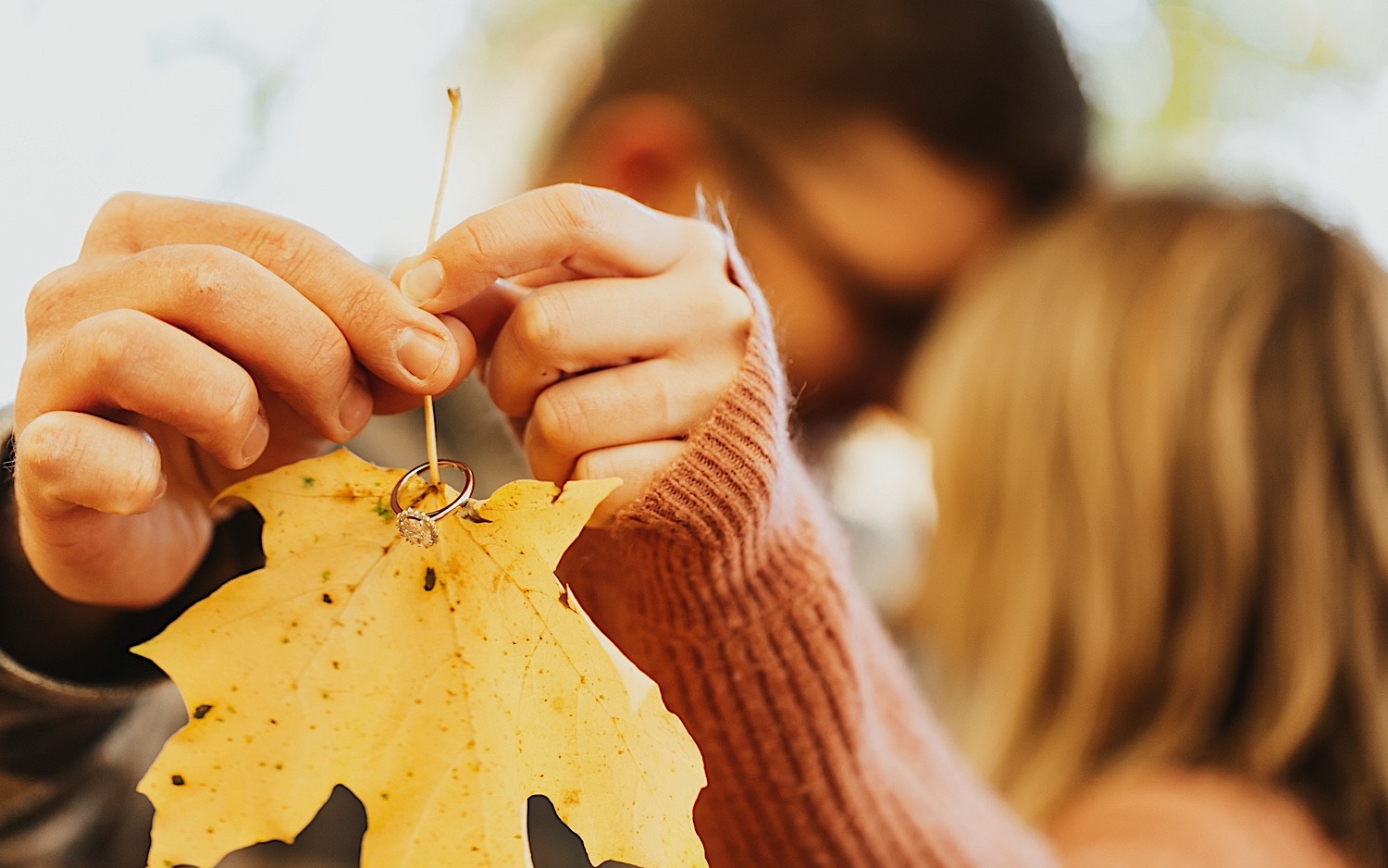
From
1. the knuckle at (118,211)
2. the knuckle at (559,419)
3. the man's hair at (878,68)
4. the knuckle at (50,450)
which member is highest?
the man's hair at (878,68)

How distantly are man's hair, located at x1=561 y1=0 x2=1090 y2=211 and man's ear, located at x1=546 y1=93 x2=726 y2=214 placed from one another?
0.04m

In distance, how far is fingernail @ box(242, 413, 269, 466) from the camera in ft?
1.11

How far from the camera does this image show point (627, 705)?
311 millimetres

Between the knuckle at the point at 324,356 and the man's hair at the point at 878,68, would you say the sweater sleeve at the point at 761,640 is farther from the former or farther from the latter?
the man's hair at the point at 878,68

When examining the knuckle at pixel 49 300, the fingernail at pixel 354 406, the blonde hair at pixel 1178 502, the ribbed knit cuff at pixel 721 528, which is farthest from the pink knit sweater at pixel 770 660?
the blonde hair at pixel 1178 502

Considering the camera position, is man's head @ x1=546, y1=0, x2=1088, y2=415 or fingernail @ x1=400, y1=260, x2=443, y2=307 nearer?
fingernail @ x1=400, y1=260, x2=443, y2=307

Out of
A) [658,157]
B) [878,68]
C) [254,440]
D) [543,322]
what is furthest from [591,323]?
[878,68]

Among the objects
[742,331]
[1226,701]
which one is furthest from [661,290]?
[1226,701]

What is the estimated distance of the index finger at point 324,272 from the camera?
13.3 inches

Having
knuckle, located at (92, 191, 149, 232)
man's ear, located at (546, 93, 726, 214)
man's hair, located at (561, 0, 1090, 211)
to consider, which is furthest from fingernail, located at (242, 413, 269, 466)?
man's hair, located at (561, 0, 1090, 211)

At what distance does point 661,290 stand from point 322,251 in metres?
0.13

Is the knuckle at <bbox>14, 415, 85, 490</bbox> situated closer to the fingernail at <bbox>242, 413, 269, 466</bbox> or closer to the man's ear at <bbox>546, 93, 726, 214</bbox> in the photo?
the fingernail at <bbox>242, 413, 269, 466</bbox>

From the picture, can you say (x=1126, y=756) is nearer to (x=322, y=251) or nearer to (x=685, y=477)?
(x=685, y=477)

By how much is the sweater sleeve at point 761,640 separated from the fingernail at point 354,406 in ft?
0.36
